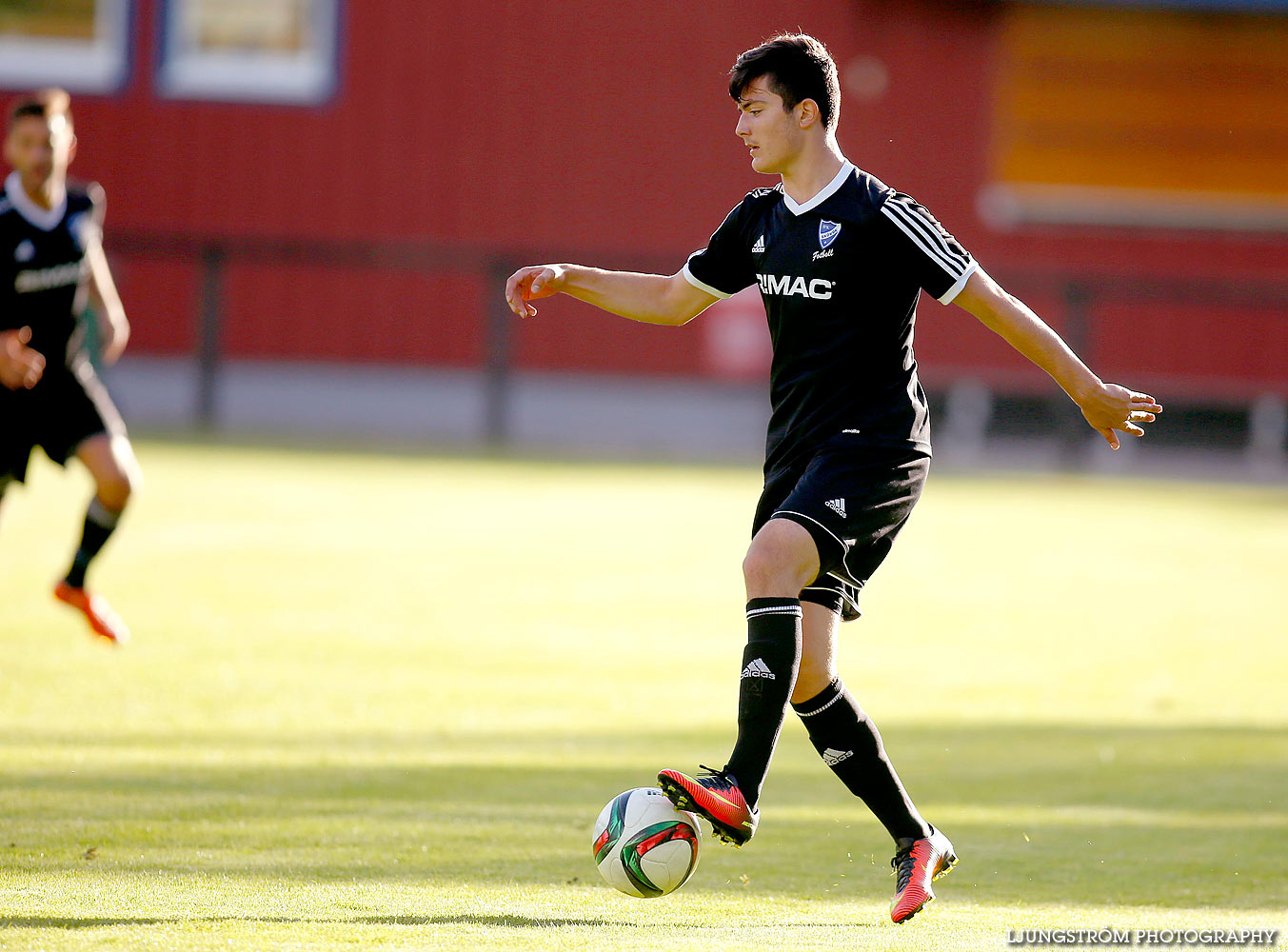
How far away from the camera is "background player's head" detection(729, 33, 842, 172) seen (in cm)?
471

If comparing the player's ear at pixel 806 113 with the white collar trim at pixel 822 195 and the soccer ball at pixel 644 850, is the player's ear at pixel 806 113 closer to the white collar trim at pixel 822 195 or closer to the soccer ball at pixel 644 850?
the white collar trim at pixel 822 195

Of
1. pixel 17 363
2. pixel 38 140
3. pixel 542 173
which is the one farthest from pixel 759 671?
pixel 542 173

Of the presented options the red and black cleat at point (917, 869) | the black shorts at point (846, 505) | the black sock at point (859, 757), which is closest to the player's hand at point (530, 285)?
the black shorts at point (846, 505)

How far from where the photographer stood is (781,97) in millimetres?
4727

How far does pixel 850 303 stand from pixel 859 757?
1201 millimetres

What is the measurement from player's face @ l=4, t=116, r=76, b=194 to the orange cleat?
183 cm

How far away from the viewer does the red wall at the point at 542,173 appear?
20391 millimetres

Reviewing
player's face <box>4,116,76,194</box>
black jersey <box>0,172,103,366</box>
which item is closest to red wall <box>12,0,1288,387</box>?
black jersey <box>0,172,103,366</box>

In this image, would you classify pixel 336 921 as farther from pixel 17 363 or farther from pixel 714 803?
pixel 17 363

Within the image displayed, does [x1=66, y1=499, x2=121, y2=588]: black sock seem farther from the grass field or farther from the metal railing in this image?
the metal railing

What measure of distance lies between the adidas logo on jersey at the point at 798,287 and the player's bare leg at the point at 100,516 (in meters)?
4.23

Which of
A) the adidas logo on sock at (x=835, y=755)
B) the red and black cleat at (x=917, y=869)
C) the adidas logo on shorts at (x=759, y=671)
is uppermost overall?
the adidas logo on shorts at (x=759, y=671)

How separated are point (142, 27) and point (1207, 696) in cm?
1594

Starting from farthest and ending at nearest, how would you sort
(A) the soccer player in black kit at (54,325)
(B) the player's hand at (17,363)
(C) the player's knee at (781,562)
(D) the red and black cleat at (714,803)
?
(A) the soccer player in black kit at (54,325)
(B) the player's hand at (17,363)
(C) the player's knee at (781,562)
(D) the red and black cleat at (714,803)
